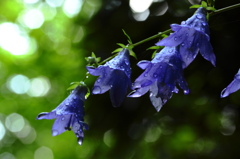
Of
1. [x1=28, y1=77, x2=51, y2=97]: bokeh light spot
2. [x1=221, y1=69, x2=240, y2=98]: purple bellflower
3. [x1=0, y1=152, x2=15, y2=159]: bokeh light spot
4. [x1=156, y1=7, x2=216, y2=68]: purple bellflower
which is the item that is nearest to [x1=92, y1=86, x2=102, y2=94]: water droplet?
[x1=156, y1=7, x2=216, y2=68]: purple bellflower

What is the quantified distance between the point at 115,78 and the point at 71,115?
23 cm

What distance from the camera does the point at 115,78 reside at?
1.05m

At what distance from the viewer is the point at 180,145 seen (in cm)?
226

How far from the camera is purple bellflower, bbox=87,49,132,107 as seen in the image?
→ 39.4 inches

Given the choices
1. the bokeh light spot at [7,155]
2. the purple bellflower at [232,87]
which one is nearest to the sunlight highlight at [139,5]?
the purple bellflower at [232,87]

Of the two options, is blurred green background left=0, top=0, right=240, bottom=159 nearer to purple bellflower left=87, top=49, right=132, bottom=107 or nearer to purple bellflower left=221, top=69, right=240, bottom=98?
purple bellflower left=87, top=49, right=132, bottom=107

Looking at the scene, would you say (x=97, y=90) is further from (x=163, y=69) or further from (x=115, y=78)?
(x=163, y=69)

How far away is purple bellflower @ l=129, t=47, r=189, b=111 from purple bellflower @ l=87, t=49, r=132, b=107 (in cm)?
5

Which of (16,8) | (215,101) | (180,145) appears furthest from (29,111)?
(215,101)

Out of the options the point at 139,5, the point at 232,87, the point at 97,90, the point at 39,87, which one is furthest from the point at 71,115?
the point at 39,87

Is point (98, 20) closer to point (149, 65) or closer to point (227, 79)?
point (227, 79)

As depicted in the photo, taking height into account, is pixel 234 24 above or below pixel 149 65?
below

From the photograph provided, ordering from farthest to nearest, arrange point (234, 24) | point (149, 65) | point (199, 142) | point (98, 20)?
point (98, 20)
point (199, 142)
point (234, 24)
point (149, 65)

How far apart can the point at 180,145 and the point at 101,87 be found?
1.36 metres
